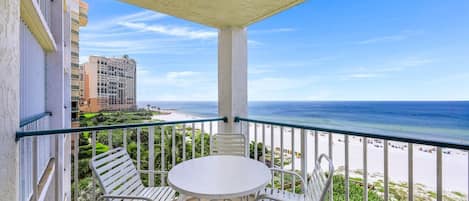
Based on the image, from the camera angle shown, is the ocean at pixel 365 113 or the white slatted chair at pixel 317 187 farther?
the ocean at pixel 365 113

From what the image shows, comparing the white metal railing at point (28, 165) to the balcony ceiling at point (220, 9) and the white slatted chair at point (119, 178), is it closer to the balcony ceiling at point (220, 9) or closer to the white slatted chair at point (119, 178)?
the white slatted chair at point (119, 178)

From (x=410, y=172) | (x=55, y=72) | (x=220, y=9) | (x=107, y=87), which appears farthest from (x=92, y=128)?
(x=410, y=172)

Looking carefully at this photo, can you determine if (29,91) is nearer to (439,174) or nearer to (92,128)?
(92,128)

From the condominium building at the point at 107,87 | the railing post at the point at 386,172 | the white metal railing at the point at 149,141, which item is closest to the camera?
the railing post at the point at 386,172

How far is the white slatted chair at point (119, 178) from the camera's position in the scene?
5.82 ft

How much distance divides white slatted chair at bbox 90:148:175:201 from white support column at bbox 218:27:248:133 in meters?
1.43

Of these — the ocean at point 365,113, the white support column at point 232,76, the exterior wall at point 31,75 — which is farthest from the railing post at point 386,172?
the ocean at point 365,113

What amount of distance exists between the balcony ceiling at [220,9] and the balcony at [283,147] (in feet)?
4.50

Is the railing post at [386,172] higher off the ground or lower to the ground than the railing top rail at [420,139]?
lower

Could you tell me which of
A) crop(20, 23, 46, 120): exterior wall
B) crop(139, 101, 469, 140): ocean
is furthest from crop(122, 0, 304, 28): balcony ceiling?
crop(139, 101, 469, 140): ocean

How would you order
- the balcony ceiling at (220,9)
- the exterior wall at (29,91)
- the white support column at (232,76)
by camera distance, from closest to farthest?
the exterior wall at (29,91), the balcony ceiling at (220,9), the white support column at (232,76)

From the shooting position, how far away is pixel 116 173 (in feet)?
6.40

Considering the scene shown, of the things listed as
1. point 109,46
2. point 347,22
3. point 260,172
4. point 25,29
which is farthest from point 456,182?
point 347,22

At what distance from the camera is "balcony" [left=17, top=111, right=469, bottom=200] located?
1672 millimetres
